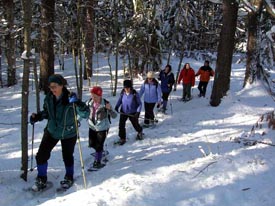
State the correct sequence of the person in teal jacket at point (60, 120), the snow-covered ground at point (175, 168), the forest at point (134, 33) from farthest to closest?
the forest at point (134, 33) < the person in teal jacket at point (60, 120) < the snow-covered ground at point (175, 168)

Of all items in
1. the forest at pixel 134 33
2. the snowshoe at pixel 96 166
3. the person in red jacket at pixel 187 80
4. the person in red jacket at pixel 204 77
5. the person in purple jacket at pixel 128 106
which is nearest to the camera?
the snowshoe at pixel 96 166

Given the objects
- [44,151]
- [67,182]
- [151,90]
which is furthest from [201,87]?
[44,151]

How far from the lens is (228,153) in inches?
296

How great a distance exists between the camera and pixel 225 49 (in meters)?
12.7

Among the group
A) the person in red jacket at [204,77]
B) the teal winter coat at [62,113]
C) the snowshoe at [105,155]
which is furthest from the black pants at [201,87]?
the teal winter coat at [62,113]

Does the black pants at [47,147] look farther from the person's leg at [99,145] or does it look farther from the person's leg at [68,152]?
the person's leg at [99,145]

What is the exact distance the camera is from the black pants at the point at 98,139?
26.2 feet

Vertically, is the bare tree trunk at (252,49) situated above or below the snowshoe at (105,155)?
above

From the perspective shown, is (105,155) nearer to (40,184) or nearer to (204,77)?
(40,184)

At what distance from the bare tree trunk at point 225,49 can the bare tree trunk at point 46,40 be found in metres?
7.19

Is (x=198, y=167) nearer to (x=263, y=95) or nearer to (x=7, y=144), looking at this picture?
(x=7, y=144)

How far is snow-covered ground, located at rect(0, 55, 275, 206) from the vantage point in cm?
571

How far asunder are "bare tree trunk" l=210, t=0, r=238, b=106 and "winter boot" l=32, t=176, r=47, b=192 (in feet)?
25.8

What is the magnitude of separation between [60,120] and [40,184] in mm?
1242
